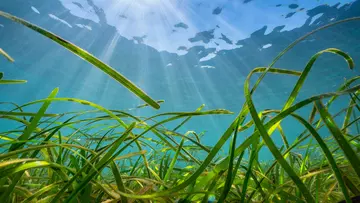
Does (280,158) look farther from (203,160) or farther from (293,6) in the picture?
(293,6)

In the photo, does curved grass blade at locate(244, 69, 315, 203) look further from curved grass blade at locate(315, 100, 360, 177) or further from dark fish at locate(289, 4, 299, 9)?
dark fish at locate(289, 4, 299, 9)

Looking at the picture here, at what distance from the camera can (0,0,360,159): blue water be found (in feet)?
54.9

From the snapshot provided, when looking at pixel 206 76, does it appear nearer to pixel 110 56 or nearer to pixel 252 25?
pixel 252 25

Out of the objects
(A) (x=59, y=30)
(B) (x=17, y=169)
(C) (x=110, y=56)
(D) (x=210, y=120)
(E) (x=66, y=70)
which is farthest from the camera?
(D) (x=210, y=120)

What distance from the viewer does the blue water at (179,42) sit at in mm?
16734

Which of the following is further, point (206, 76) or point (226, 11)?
point (206, 76)

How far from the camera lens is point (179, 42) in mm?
20594

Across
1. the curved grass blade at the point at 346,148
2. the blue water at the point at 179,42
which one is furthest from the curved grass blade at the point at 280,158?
the blue water at the point at 179,42

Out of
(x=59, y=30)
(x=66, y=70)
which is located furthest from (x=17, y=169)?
(x=66, y=70)

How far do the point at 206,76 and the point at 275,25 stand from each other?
9.61 m

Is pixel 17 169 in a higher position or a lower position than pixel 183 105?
lower

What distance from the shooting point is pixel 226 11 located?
659 inches

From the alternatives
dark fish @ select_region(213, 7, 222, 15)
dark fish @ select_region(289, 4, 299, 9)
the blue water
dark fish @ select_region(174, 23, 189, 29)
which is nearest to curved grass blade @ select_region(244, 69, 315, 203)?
the blue water

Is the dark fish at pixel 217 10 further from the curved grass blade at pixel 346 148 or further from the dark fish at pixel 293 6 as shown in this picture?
the curved grass blade at pixel 346 148
